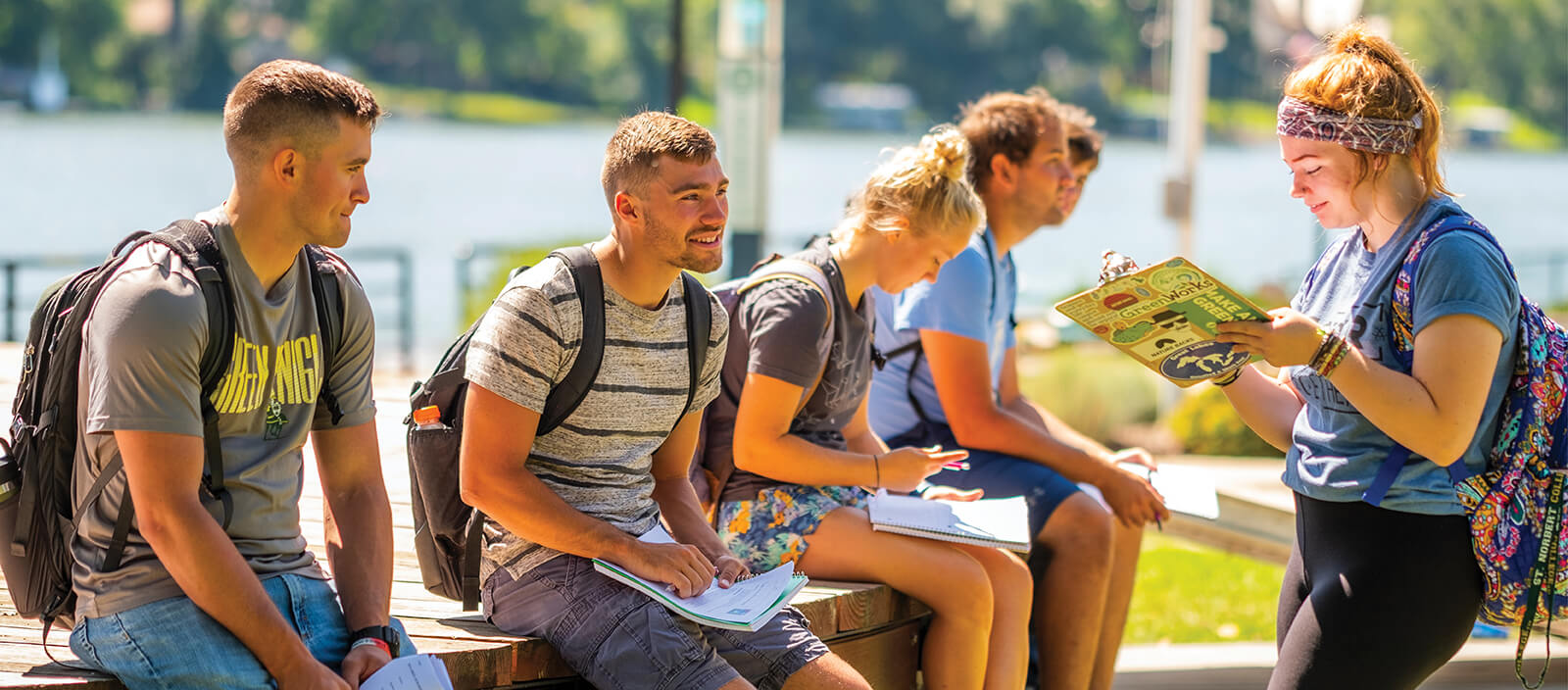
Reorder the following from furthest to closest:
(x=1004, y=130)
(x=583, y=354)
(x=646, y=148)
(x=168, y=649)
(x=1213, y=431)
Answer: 1. (x=1213, y=431)
2. (x=1004, y=130)
3. (x=646, y=148)
4. (x=583, y=354)
5. (x=168, y=649)

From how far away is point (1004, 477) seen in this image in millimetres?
3898

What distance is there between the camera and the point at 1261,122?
51969mm

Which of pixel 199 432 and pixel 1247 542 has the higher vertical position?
pixel 199 432

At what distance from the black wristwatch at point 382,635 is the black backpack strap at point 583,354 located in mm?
428

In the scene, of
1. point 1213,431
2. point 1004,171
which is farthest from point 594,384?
point 1213,431

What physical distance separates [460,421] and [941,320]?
1.40 meters

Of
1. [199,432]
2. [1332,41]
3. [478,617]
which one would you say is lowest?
[478,617]

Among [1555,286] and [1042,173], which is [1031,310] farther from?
[1042,173]

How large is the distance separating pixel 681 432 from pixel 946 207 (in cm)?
87

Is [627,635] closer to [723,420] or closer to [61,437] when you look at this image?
[723,420]

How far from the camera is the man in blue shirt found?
3754mm

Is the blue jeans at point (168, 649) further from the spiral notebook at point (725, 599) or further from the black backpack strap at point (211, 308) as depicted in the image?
the spiral notebook at point (725, 599)

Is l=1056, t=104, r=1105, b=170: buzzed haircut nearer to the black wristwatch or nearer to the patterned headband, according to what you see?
the patterned headband

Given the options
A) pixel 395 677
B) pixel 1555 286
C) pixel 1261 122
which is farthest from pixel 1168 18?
pixel 1261 122
